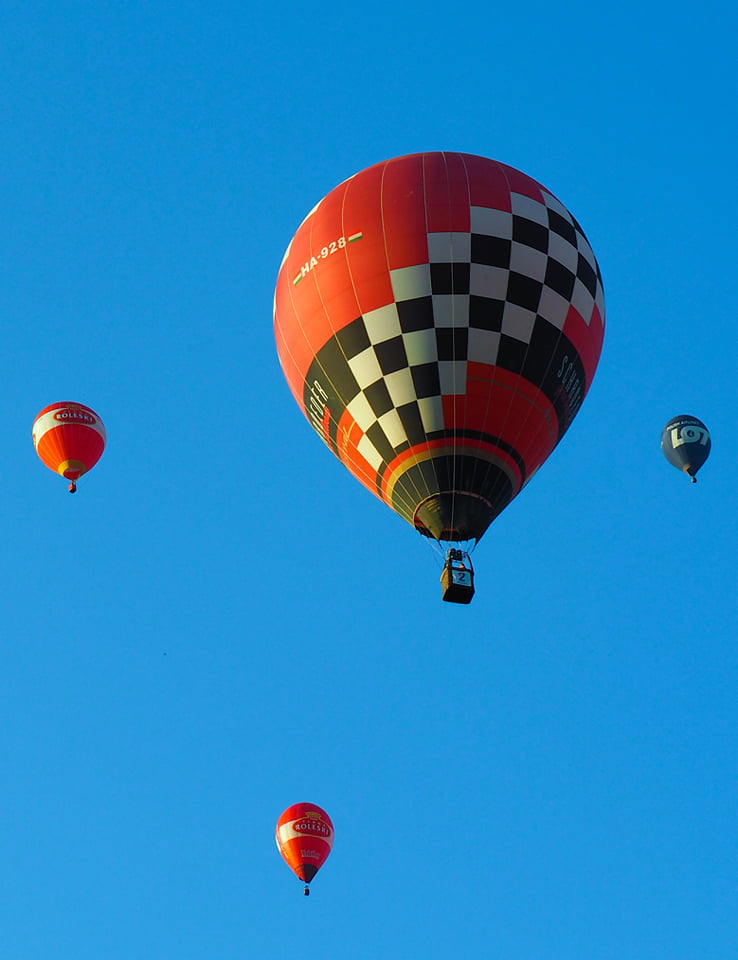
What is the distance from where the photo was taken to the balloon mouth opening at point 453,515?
1858 centimetres

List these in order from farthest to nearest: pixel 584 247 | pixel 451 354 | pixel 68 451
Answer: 1. pixel 68 451
2. pixel 584 247
3. pixel 451 354

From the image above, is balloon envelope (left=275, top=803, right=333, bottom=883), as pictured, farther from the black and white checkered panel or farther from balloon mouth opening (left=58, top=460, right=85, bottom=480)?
the black and white checkered panel

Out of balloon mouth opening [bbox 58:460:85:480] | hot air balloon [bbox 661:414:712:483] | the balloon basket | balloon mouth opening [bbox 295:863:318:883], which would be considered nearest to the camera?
the balloon basket

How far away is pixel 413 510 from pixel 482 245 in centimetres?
301

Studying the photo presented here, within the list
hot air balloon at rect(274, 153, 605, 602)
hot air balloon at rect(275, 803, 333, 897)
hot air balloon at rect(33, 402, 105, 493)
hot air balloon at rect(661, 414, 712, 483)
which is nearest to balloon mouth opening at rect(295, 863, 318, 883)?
hot air balloon at rect(275, 803, 333, 897)

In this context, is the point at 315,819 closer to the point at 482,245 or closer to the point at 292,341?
the point at 292,341

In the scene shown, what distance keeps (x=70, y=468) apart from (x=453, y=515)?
284 inches

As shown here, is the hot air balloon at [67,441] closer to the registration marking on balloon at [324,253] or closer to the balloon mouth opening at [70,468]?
the balloon mouth opening at [70,468]

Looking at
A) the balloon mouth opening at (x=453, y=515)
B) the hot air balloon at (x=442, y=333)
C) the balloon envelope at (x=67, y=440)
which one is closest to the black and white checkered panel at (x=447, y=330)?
the hot air balloon at (x=442, y=333)

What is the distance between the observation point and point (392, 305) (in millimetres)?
18734

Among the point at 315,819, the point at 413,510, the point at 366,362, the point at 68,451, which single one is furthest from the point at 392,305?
the point at 315,819

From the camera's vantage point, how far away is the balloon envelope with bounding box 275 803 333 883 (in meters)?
23.5

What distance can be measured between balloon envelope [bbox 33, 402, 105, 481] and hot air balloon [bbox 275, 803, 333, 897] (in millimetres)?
5667

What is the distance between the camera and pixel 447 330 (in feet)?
61.1
